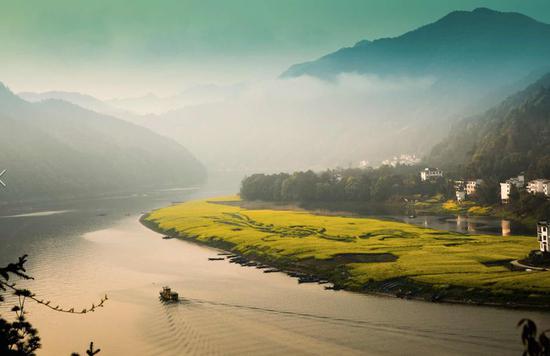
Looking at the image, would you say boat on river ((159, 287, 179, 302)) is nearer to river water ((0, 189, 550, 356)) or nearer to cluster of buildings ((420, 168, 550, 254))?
river water ((0, 189, 550, 356))

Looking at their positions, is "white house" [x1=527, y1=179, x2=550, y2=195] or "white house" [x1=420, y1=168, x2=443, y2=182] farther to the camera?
"white house" [x1=420, y1=168, x2=443, y2=182]

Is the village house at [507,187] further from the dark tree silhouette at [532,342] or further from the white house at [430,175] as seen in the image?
the dark tree silhouette at [532,342]

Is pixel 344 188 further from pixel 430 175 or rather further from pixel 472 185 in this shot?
pixel 472 185

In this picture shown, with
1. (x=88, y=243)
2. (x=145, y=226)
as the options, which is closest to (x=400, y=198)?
(x=145, y=226)

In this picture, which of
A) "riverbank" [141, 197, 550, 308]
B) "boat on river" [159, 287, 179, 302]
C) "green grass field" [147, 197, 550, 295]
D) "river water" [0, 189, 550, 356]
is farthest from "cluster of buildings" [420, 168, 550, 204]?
"boat on river" [159, 287, 179, 302]

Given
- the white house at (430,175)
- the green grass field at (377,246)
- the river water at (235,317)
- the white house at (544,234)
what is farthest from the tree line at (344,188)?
the river water at (235,317)

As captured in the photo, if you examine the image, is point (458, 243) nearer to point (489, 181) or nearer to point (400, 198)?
point (489, 181)

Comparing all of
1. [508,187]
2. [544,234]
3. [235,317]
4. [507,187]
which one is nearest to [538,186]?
[508,187]
